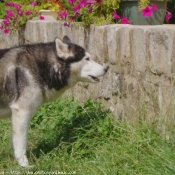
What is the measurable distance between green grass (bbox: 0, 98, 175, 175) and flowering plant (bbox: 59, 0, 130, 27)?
1302mm

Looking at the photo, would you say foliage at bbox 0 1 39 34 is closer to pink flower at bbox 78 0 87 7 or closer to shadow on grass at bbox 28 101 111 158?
pink flower at bbox 78 0 87 7

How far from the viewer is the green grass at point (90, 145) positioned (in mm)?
4277

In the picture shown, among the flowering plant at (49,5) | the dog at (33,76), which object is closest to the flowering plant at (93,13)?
the dog at (33,76)

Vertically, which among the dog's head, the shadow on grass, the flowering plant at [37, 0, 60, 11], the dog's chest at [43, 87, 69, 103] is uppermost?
the flowering plant at [37, 0, 60, 11]

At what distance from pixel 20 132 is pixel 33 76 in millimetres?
667

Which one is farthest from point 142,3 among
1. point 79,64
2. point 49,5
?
point 49,5

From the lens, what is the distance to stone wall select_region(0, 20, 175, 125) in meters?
4.91

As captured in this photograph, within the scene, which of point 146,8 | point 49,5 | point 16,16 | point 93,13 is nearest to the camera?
point 146,8

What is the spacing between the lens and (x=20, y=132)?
511 centimetres

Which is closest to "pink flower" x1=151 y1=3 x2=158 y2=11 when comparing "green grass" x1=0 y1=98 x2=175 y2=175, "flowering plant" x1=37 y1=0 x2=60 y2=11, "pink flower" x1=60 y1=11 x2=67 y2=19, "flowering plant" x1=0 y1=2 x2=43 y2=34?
"pink flower" x1=60 y1=11 x2=67 y2=19

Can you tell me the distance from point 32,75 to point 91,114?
105 cm

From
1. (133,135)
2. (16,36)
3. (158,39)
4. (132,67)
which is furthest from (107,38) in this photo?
(16,36)

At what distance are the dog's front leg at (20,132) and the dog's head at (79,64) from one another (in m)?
0.80

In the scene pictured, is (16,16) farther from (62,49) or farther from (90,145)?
(90,145)
